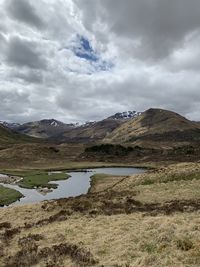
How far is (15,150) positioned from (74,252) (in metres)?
180

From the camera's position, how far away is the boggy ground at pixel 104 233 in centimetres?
1942

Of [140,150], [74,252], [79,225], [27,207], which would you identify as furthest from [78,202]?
[140,150]

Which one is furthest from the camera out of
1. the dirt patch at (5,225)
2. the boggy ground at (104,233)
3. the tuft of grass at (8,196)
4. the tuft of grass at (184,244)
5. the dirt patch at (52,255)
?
the tuft of grass at (8,196)

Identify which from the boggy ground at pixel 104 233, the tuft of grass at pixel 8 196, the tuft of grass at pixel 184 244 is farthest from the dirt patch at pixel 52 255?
the tuft of grass at pixel 8 196

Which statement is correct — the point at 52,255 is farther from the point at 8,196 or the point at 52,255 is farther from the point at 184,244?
the point at 8,196

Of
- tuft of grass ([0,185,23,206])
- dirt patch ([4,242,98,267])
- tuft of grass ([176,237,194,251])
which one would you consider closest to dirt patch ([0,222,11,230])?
dirt patch ([4,242,98,267])

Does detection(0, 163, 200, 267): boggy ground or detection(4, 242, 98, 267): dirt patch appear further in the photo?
detection(4, 242, 98, 267): dirt patch

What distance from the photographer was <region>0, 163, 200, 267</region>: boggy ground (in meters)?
19.4

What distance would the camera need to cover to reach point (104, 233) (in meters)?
26.1

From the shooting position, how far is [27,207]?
142ft

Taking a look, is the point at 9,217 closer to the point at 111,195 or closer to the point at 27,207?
the point at 27,207

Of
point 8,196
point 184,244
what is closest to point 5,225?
point 184,244

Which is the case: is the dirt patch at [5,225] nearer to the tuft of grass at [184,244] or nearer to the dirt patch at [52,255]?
A: the dirt patch at [52,255]

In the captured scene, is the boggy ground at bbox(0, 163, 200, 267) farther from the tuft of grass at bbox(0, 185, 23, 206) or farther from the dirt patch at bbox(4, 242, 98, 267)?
the tuft of grass at bbox(0, 185, 23, 206)
